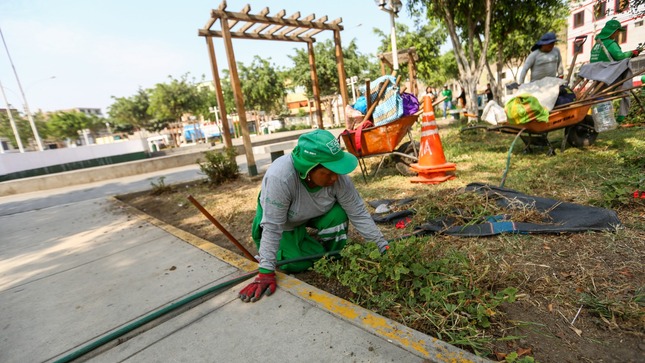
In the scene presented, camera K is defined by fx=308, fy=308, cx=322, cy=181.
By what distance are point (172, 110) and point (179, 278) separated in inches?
1363

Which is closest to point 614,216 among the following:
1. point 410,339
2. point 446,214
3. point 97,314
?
point 446,214

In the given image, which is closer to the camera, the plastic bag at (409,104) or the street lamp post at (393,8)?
the plastic bag at (409,104)

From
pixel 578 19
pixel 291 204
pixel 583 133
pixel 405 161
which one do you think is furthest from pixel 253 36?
pixel 578 19

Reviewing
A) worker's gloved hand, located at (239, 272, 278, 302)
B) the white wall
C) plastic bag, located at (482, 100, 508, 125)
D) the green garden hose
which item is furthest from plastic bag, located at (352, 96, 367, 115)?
the white wall

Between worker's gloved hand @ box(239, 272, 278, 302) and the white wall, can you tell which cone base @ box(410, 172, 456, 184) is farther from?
the white wall

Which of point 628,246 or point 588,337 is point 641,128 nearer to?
point 628,246

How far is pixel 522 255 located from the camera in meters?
2.19

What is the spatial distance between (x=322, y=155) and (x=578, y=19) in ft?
121

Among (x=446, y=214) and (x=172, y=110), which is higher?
(x=172, y=110)

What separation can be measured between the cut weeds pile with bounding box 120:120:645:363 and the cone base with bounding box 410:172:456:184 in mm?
1084

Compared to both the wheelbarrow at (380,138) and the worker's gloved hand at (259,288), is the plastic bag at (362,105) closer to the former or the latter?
the wheelbarrow at (380,138)

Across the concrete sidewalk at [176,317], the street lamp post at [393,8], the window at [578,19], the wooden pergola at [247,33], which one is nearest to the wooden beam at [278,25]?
the wooden pergola at [247,33]

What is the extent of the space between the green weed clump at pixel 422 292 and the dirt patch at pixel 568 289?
0.10m

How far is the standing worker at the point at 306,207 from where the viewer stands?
1.89 metres
